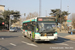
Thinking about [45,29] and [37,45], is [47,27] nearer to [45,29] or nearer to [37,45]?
[45,29]

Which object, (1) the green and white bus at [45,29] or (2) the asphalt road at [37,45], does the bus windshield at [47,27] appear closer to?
(1) the green and white bus at [45,29]

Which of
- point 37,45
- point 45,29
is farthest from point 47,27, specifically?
point 37,45

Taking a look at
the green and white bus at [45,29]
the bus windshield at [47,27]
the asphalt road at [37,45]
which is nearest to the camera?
the asphalt road at [37,45]

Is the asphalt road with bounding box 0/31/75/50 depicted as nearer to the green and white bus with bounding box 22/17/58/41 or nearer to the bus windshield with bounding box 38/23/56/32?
the green and white bus with bounding box 22/17/58/41

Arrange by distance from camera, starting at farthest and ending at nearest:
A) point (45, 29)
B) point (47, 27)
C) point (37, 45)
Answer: point (47, 27), point (45, 29), point (37, 45)

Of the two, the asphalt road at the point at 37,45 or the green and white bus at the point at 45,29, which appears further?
the green and white bus at the point at 45,29

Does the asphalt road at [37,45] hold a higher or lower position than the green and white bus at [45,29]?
lower

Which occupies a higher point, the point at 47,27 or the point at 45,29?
the point at 47,27

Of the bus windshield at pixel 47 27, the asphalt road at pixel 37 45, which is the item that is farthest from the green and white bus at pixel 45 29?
the asphalt road at pixel 37 45

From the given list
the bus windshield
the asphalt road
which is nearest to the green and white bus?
the bus windshield

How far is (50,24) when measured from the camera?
49.0ft

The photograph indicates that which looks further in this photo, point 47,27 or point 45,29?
point 47,27

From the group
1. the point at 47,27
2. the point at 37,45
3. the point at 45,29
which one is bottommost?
the point at 37,45

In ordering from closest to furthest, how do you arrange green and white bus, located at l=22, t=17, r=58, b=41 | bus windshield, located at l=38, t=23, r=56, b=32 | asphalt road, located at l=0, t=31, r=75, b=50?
1. asphalt road, located at l=0, t=31, r=75, b=50
2. green and white bus, located at l=22, t=17, r=58, b=41
3. bus windshield, located at l=38, t=23, r=56, b=32
